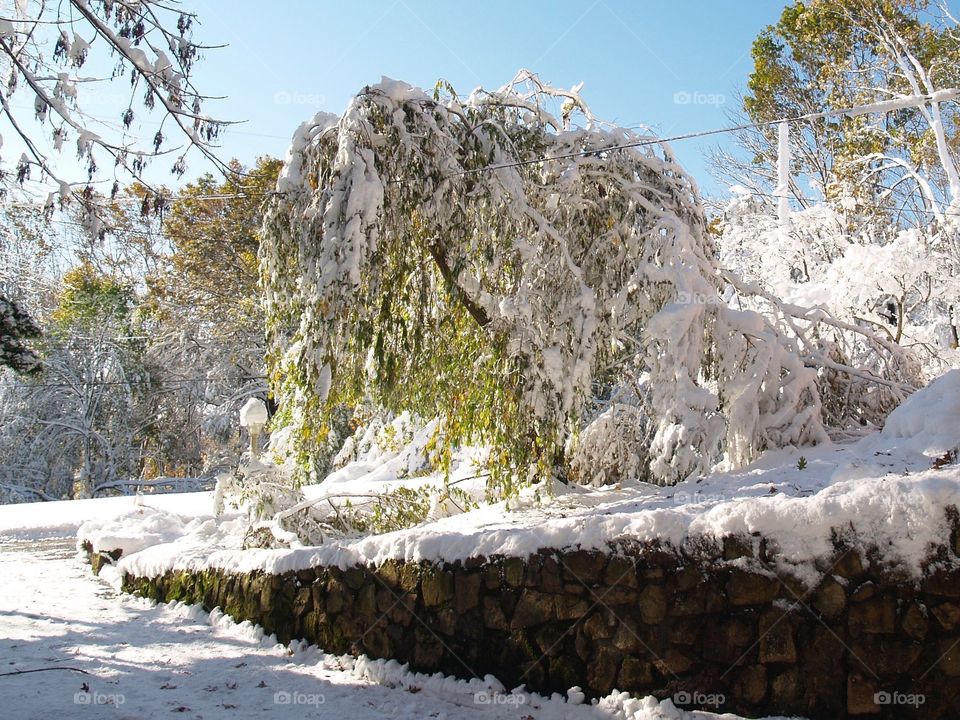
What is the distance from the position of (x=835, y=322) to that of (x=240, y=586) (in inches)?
263

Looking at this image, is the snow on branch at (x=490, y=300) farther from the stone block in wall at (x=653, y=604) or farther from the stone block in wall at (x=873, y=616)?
the stone block in wall at (x=873, y=616)

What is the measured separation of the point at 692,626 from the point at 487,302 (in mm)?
3912

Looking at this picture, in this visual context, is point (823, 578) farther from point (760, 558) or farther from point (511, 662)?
point (511, 662)

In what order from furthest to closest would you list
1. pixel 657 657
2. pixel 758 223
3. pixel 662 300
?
pixel 758 223 < pixel 662 300 < pixel 657 657

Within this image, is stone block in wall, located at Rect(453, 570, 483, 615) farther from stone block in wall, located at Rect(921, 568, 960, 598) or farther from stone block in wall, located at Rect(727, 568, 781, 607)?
stone block in wall, located at Rect(921, 568, 960, 598)

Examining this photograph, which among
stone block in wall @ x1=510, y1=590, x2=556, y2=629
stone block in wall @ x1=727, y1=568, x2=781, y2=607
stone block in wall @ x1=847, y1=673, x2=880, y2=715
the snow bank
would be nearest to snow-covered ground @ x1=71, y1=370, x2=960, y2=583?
stone block in wall @ x1=727, y1=568, x2=781, y2=607

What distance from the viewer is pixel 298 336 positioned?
21.4 ft

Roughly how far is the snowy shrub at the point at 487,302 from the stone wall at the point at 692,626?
7.58 feet

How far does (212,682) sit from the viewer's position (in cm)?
453

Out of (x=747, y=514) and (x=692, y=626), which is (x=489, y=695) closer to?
(x=692, y=626)

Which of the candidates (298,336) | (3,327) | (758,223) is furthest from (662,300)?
(758,223)

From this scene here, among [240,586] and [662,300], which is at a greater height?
[662,300]

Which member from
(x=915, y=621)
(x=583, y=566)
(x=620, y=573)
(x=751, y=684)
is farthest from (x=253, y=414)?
(x=915, y=621)

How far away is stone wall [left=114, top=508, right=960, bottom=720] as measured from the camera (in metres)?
3.26
